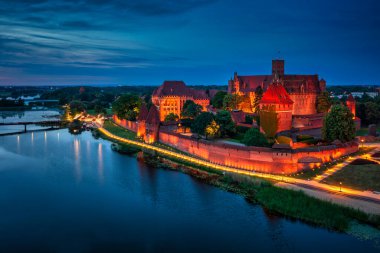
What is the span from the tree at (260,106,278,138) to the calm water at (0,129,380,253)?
931 centimetres

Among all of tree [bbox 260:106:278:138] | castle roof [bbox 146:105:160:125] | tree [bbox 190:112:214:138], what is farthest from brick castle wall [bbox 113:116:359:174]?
castle roof [bbox 146:105:160:125]

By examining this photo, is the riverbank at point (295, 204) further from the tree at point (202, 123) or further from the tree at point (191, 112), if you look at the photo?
the tree at point (191, 112)

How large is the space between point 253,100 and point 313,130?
13774 mm

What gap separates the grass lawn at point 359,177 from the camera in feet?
73.3

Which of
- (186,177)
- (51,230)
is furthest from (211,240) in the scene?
(186,177)

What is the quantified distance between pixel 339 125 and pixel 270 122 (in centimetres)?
561

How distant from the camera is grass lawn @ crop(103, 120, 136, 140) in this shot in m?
45.1

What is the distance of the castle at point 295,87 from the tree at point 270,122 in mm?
13632

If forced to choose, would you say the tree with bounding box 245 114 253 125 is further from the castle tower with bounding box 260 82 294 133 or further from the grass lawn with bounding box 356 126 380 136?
the grass lawn with bounding box 356 126 380 136

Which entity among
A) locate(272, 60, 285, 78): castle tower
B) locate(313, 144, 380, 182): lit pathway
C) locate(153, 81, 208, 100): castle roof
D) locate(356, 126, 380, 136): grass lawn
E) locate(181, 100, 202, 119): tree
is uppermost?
locate(272, 60, 285, 78): castle tower

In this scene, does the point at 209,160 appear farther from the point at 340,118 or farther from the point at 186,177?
the point at 340,118

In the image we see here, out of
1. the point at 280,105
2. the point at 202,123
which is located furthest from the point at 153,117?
the point at 280,105

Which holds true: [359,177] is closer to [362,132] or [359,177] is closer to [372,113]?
[362,132]

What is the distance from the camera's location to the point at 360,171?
80.7ft
